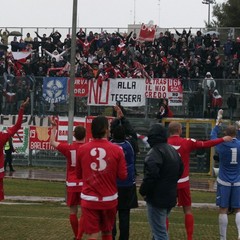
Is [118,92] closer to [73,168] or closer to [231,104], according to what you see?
[231,104]

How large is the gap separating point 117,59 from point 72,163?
1063 inches

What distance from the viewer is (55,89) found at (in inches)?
1387

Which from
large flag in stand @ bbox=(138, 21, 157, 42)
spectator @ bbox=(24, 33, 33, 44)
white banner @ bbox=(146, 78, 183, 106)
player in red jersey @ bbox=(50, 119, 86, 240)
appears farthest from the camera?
spectator @ bbox=(24, 33, 33, 44)

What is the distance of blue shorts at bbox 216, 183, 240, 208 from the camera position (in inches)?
507

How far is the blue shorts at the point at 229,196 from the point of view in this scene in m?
12.9

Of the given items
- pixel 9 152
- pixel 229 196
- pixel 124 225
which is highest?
pixel 229 196

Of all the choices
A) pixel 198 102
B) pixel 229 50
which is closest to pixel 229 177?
pixel 198 102

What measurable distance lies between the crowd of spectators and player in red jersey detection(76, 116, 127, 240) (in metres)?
24.7

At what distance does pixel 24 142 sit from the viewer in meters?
36.2

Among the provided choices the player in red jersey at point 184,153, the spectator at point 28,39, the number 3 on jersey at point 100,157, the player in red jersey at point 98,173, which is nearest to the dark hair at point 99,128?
the player in red jersey at point 98,173

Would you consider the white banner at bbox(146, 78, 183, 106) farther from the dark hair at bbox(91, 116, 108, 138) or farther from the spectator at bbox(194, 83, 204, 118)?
the dark hair at bbox(91, 116, 108, 138)

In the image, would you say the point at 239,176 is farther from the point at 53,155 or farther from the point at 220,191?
the point at 53,155

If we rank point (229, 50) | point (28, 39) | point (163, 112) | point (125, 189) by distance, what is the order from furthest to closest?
point (28, 39)
point (229, 50)
point (163, 112)
point (125, 189)

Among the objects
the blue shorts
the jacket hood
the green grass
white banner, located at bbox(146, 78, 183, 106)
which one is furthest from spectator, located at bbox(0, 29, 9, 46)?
the jacket hood
